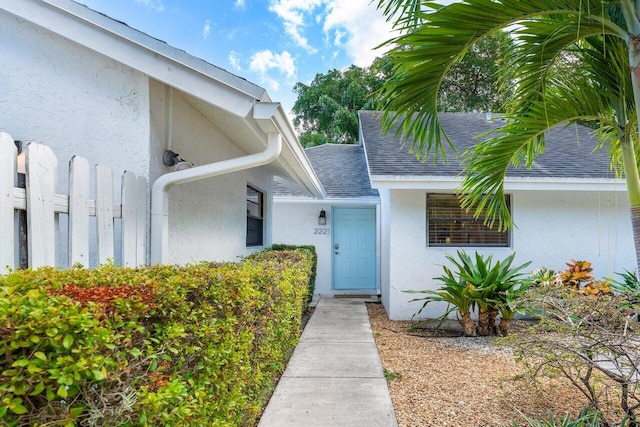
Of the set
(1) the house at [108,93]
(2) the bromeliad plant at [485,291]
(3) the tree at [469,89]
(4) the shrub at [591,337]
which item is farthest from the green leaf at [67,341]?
(3) the tree at [469,89]

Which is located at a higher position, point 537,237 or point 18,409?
point 537,237

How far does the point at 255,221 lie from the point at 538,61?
5.66 metres

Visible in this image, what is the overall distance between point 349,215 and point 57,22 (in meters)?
7.93

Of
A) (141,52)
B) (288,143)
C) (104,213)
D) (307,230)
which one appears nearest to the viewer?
(104,213)

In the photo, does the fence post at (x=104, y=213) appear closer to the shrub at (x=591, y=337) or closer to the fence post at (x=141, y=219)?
the fence post at (x=141, y=219)

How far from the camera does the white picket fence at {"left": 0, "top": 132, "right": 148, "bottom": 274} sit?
6.81 ft

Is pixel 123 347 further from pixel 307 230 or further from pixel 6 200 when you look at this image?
pixel 307 230

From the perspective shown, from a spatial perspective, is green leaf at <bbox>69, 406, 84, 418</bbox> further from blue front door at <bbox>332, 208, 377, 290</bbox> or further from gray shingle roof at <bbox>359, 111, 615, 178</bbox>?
blue front door at <bbox>332, 208, 377, 290</bbox>

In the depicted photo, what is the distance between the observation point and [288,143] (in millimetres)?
4250

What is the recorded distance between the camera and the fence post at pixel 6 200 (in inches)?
79.9

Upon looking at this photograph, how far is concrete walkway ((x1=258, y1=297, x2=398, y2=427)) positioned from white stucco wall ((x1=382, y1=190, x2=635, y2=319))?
5.51ft

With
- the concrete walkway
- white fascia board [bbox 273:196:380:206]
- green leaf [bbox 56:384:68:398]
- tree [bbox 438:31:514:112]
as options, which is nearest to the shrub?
the concrete walkway

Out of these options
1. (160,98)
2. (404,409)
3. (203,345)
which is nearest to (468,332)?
(404,409)

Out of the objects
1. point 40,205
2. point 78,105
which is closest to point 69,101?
point 78,105
